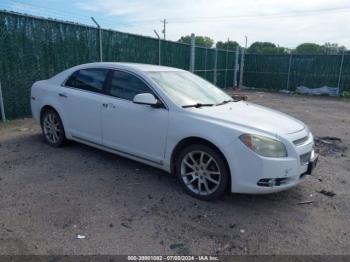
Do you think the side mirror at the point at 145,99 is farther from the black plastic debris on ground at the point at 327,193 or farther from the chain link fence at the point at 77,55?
the chain link fence at the point at 77,55

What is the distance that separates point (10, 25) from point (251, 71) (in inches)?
589

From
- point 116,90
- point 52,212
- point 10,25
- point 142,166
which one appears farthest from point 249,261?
point 10,25

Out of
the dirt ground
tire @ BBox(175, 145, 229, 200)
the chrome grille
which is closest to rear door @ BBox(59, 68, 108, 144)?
the dirt ground

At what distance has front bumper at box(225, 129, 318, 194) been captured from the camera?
3350 mm

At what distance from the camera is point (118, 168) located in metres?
4.72

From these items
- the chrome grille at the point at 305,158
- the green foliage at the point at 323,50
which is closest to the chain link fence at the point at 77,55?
the green foliage at the point at 323,50

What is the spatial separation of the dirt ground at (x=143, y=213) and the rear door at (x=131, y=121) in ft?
1.43

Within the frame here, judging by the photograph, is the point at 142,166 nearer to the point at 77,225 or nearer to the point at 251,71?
the point at 77,225

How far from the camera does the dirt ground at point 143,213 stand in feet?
9.56

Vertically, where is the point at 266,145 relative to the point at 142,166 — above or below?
above

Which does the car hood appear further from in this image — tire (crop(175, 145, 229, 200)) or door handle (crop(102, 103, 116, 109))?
door handle (crop(102, 103, 116, 109))

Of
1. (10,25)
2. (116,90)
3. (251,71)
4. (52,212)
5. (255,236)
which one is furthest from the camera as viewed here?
(251,71)

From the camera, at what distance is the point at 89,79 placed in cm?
497

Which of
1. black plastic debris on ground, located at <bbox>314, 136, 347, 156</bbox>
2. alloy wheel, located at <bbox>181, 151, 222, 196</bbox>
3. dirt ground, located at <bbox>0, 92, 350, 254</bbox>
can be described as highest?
alloy wheel, located at <bbox>181, 151, 222, 196</bbox>
